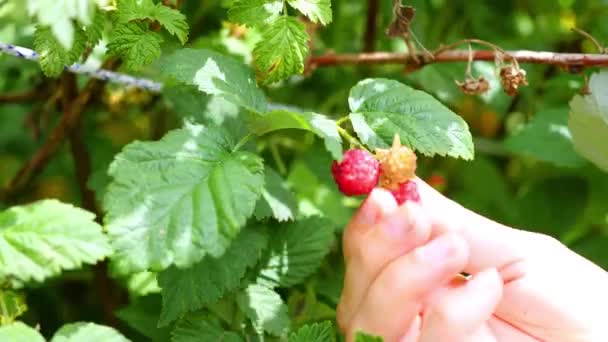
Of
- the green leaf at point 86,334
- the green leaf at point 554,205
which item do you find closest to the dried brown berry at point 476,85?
the green leaf at point 86,334

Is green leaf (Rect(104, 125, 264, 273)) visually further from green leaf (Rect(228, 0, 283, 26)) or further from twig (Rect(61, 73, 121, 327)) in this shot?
twig (Rect(61, 73, 121, 327))

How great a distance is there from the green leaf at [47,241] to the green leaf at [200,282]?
0.37ft

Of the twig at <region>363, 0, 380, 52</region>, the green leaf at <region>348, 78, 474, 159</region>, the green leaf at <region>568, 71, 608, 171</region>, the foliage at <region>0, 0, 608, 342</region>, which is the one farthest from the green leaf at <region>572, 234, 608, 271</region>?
the green leaf at <region>348, 78, 474, 159</region>

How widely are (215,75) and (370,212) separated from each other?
0.27 m

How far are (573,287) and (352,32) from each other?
4.02ft

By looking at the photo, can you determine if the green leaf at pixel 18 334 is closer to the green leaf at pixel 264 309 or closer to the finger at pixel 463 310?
the green leaf at pixel 264 309

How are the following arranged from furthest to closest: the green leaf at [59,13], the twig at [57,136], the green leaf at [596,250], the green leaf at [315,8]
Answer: the green leaf at [596,250]
the twig at [57,136]
the green leaf at [315,8]
the green leaf at [59,13]

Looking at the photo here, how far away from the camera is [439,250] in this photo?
2.84ft

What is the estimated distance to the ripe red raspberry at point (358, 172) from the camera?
0.89 metres

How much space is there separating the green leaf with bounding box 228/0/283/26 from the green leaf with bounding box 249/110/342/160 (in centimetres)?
13

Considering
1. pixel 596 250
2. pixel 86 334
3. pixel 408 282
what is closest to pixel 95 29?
pixel 86 334

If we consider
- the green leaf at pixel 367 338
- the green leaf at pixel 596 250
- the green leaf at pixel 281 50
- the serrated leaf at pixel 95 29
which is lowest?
the green leaf at pixel 596 250

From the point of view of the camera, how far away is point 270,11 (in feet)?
3.45

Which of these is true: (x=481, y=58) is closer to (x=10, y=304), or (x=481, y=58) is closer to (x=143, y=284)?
Answer: (x=143, y=284)
